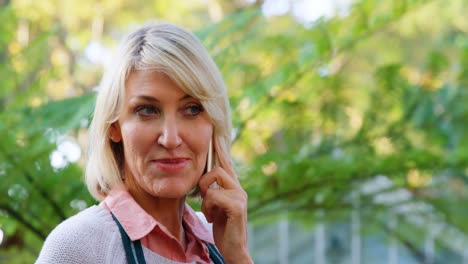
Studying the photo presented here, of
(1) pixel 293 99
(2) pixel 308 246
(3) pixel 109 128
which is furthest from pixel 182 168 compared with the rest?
(2) pixel 308 246

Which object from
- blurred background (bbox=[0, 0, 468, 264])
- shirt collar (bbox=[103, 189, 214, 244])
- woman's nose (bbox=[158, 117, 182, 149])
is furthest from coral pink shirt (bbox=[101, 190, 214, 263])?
blurred background (bbox=[0, 0, 468, 264])

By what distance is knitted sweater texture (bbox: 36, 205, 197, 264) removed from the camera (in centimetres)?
143

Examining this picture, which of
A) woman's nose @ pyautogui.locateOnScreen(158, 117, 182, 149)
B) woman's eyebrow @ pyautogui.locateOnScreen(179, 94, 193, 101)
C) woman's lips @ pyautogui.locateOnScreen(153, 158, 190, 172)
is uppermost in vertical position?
woman's eyebrow @ pyautogui.locateOnScreen(179, 94, 193, 101)

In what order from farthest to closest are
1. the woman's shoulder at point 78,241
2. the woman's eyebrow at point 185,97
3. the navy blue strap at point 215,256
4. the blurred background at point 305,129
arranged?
the blurred background at point 305,129 < the navy blue strap at point 215,256 < the woman's eyebrow at point 185,97 < the woman's shoulder at point 78,241

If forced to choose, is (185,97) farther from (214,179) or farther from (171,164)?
(214,179)

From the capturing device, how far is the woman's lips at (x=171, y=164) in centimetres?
154

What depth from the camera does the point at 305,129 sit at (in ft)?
18.0

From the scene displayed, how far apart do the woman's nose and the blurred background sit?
181cm

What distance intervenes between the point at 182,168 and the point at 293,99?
3453 mm

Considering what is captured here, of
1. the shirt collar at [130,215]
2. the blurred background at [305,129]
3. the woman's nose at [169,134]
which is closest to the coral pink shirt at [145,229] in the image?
the shirt collar at [130,215]

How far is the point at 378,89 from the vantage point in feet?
18.0

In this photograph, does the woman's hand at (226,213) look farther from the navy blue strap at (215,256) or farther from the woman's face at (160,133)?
the woman's face at (160,133)

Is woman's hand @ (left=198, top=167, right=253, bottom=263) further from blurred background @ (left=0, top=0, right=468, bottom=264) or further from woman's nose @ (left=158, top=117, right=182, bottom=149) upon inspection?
blurred background @ (left=0, top=0, right=468, bottom=264)

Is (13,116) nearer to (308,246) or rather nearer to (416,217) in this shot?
(416,217)
